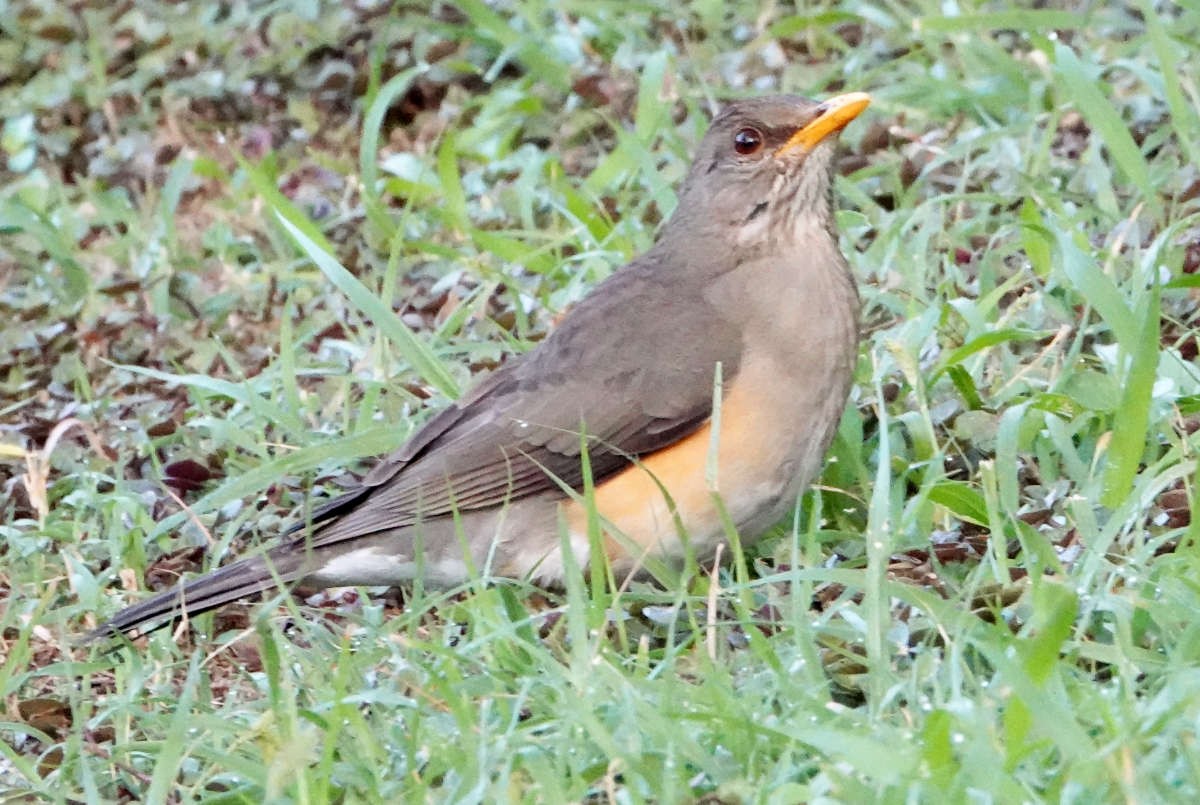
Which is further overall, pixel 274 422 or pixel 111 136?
pixel 111 136

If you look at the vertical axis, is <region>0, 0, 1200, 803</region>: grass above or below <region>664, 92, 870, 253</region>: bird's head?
below

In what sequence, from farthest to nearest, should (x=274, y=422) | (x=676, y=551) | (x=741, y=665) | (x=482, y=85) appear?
(x=482, y=85) → (x=274, y=422) → (x=676, y=551) → (x=741, y=665)

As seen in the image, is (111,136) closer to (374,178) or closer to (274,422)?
(374,178)

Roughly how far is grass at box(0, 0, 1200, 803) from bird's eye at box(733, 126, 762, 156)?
2.40 feet

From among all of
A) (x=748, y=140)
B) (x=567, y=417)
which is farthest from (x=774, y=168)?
(x=567, y=417)

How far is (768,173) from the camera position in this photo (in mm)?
6113

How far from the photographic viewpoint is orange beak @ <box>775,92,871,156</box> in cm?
599

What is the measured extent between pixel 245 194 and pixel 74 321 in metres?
1.15

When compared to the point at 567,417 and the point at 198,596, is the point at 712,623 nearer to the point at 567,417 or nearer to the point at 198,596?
the point at 567,417

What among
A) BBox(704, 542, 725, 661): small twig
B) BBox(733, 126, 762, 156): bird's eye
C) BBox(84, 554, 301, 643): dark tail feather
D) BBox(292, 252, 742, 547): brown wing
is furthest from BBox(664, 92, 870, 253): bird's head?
BBox(84, 554, 301, 643): dark tail feather

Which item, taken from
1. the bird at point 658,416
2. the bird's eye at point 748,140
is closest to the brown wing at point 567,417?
the bird at point 658,416

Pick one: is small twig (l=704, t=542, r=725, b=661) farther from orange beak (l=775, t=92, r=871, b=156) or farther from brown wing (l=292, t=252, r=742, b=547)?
orange beak (l=775, t=92, r=871, b=156)

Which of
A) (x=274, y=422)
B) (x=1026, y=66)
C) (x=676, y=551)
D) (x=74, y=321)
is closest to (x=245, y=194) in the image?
(x=74, y=321)

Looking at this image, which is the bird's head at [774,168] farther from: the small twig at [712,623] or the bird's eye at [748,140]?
the small twig at [712,623]
